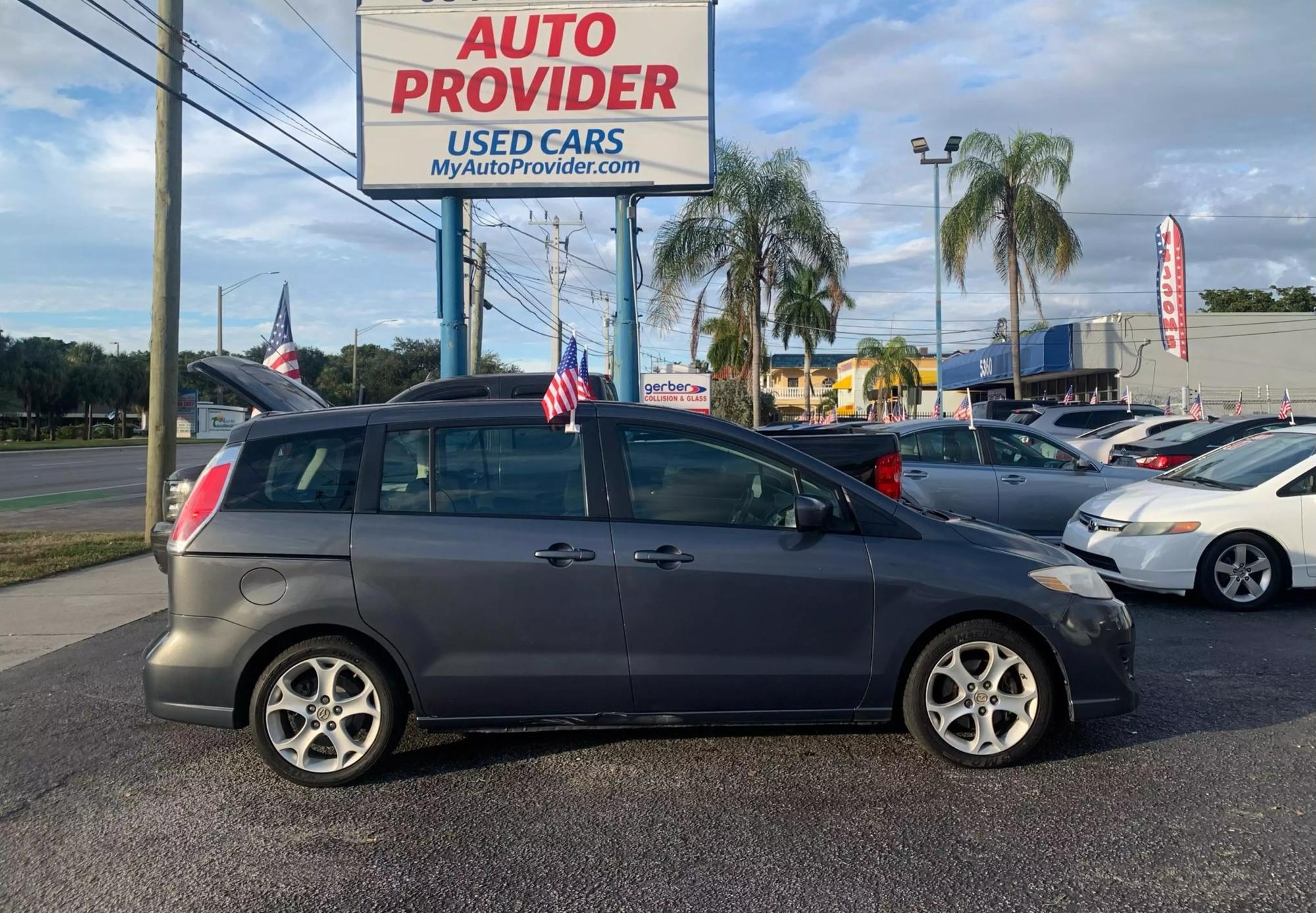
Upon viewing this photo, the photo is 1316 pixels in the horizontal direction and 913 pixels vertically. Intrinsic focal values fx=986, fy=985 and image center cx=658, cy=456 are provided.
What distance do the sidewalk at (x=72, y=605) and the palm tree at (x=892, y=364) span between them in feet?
164

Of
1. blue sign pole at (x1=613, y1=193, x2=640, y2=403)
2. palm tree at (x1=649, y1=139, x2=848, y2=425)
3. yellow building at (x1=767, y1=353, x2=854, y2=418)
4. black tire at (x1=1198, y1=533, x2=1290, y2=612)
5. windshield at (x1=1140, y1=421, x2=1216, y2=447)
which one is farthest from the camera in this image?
yellow building at (x1=767, y1=353, x2=854, y2=418)

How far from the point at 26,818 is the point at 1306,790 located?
536 centimetres

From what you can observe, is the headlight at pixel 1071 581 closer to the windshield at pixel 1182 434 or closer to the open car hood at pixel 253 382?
the open car hood at pixel 253 382

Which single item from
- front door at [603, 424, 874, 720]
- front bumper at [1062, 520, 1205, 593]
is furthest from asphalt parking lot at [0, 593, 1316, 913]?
front bumper at [1062, 520, 1205, 593]

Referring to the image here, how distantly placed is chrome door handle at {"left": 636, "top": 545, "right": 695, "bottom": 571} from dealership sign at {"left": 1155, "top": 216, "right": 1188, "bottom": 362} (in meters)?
28.6

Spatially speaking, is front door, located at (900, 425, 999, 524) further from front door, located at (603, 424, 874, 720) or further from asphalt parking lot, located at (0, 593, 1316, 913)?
front door, located at (603, 424, 874, 720)

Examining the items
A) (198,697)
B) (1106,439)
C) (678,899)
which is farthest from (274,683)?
(1106,439)

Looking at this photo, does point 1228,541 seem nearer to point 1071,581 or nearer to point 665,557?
point 1071,581

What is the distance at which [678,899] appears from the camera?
11.0 ft

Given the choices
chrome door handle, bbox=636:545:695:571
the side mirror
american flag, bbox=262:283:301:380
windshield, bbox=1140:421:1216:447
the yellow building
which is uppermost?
the yellow building

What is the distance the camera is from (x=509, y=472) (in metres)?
4.45

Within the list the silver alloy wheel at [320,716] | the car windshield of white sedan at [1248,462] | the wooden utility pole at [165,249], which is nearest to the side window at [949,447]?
the car windshield of white sedan at [1248,462]

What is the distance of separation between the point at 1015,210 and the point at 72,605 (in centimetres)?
2662

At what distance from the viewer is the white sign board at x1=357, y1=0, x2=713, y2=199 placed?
14.0 m
